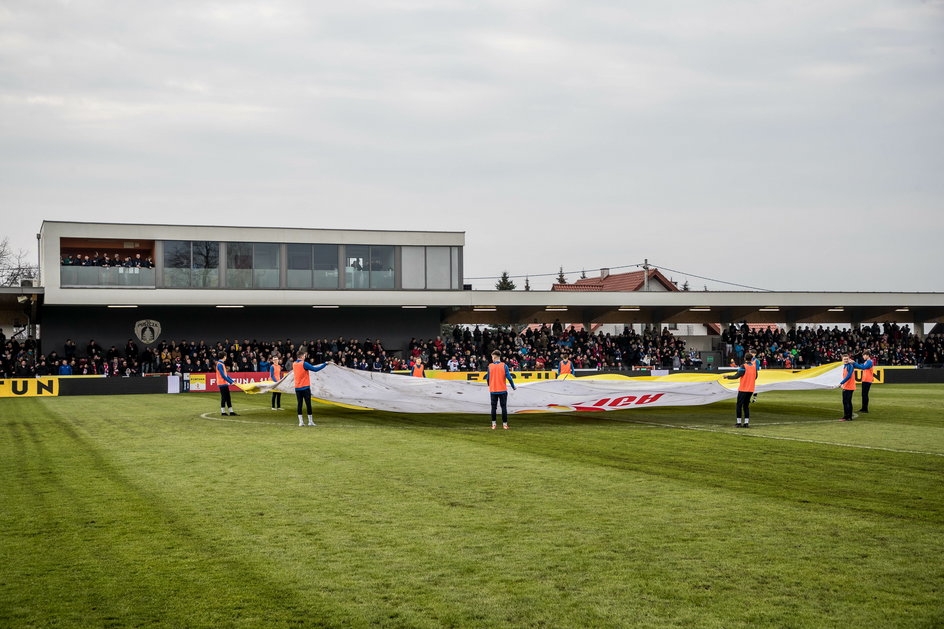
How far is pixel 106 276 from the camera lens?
4338 centimetres

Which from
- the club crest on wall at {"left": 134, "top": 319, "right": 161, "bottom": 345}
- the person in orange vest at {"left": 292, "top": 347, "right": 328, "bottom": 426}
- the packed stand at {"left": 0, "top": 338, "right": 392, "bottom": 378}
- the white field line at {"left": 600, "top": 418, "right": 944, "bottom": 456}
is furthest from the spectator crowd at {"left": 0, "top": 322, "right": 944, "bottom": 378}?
the white field line at {"left": 600, "top": 418, "right": 944, "bottom": 456}

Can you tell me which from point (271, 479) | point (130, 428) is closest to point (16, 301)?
point (130, 428)

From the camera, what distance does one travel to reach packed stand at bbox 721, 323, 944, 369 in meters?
51.7

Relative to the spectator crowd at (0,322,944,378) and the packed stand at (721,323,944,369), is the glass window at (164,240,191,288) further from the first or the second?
the packed stand at (721,323,944,369)

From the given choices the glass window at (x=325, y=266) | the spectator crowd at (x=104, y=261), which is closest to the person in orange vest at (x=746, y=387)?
the glass window at (x=325, y=266)

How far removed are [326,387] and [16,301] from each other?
29.3 metres

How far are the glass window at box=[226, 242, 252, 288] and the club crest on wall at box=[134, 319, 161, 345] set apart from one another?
465cm

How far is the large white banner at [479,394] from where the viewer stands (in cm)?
2317

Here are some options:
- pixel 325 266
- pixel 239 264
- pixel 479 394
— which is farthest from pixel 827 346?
pixel 479 394

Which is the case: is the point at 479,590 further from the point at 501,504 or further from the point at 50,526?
the point at 50,526

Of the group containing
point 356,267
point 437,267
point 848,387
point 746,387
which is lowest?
point 848,387

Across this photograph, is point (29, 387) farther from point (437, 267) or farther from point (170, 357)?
point (437, 267)

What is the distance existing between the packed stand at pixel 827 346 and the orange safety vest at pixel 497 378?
108 ft

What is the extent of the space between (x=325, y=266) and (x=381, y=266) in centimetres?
317
